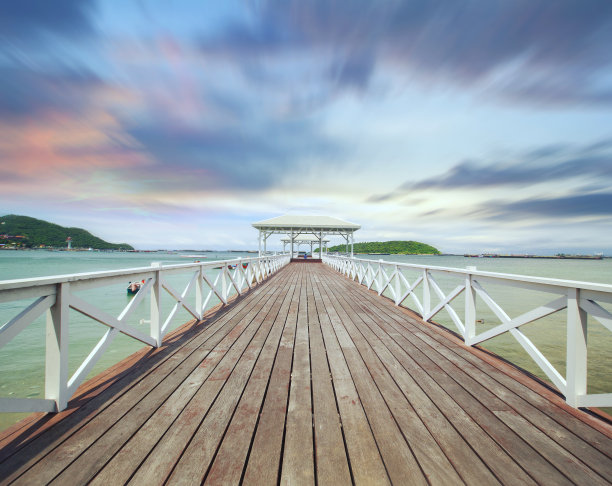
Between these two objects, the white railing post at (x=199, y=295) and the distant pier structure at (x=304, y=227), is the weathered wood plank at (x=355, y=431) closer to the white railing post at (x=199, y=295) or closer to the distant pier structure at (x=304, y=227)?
the white railing post at (x=199, y=295)

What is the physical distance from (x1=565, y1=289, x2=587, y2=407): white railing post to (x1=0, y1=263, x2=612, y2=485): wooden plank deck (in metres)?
0.13

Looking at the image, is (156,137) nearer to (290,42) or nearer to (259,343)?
(290,42)

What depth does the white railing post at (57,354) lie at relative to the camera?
176 centimetres

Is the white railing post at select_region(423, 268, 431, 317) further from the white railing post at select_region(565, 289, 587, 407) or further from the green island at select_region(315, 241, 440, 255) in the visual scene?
the green island at select_region(315, 241, 440, 255)

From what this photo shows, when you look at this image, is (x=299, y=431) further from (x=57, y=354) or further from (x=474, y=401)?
(x=57, y=354)

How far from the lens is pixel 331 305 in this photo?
544 cm

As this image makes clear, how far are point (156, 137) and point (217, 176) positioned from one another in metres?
5.16

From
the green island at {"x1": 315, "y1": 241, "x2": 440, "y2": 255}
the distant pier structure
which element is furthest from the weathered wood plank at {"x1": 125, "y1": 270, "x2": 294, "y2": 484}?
the green island at {"x1": 315, "y1": 241, "x2": 440, "y2": 255}

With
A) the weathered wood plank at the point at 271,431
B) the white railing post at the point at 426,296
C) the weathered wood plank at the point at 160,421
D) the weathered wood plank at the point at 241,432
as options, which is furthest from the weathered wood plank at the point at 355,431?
the white railing post at the point at 426,296

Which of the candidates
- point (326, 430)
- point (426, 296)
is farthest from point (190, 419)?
point (426, 296)

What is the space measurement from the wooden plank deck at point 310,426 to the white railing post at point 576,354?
13 centimetres

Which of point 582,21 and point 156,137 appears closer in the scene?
point 582,21

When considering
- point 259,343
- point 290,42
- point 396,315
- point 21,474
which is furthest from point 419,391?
point 290,42

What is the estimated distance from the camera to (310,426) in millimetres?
1599
